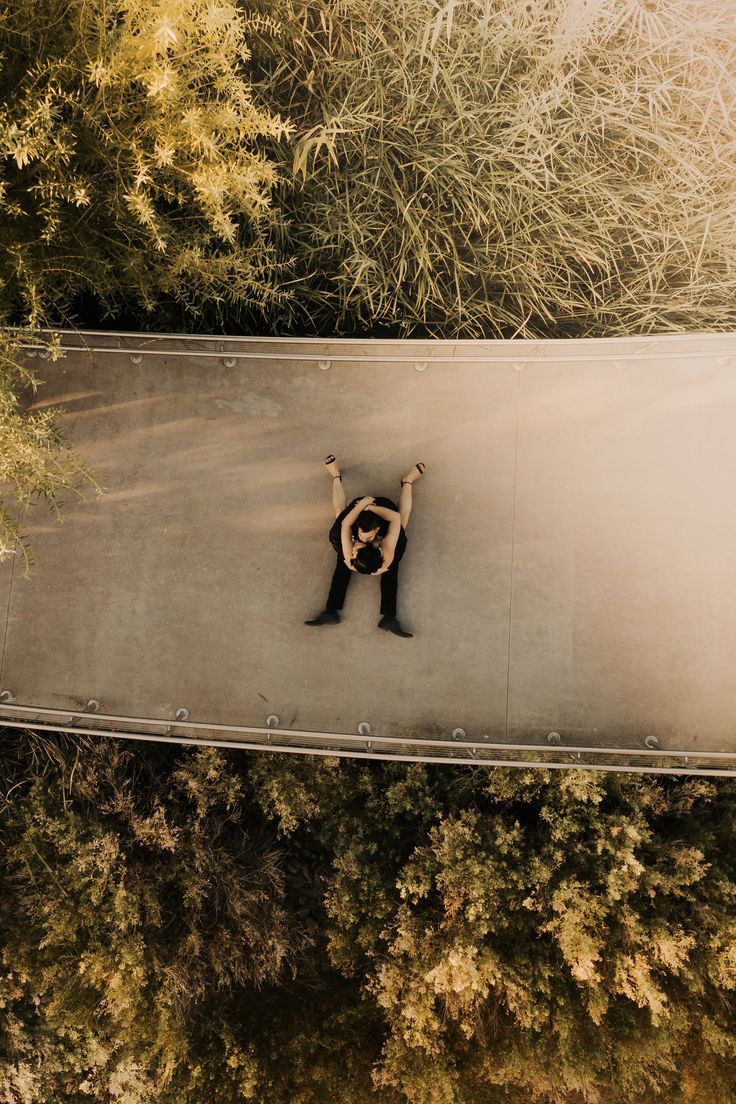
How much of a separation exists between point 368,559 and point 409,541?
24.7 inches

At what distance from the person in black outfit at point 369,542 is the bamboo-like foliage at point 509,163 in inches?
82.4

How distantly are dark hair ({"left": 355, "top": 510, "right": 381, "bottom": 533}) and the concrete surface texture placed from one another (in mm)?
451

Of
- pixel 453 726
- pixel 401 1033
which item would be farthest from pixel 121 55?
pixel 401 1033

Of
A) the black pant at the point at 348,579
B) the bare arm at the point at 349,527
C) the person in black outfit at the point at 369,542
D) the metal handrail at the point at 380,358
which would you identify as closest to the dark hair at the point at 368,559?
the person in black outfit at the point at 369,542

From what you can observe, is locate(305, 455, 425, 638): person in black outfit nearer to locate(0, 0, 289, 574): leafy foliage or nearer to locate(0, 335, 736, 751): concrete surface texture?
locate(0, 335, 736, 751): concrete surface texture

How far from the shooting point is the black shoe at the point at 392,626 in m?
6.40

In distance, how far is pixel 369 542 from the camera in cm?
613

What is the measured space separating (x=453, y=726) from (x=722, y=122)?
259 inches

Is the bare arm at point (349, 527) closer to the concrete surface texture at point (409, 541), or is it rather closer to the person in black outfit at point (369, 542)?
the person in black outfit at point (369, 542)

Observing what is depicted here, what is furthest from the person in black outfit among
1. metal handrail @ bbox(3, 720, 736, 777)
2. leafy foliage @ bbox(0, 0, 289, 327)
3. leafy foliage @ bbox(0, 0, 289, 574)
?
leafy foliage @ bbox(0, 0, 289, 327)

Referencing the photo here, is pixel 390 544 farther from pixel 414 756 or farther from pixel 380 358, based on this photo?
pixel 414 756

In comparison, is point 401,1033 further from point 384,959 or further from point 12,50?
point 12,50

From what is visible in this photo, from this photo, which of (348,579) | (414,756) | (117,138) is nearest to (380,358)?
(348,579)

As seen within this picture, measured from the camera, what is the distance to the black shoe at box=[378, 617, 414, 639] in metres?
6.40
